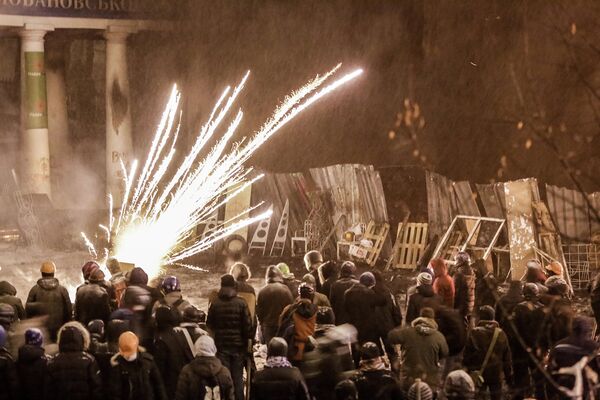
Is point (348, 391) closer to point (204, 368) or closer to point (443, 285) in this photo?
point (204, 368)

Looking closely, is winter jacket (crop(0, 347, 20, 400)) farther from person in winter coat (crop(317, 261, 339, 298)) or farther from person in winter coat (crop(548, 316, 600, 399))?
person in winter coat (crop(548, 316, 600, 399))

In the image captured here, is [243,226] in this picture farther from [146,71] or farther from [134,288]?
[134,288]

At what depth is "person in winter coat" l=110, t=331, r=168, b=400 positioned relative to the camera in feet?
33.6

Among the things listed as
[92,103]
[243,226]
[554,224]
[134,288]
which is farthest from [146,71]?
[134,288]

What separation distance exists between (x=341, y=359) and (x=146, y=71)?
Result: 23.3 meters

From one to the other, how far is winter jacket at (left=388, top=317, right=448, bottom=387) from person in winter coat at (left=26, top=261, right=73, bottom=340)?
453cm

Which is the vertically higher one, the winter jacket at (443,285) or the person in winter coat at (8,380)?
the winter jacket at (443,285)

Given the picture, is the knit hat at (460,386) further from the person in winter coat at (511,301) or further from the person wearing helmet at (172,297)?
the person wearing helmet at (172,297)

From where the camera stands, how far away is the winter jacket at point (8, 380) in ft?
34.0

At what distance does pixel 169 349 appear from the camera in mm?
11062

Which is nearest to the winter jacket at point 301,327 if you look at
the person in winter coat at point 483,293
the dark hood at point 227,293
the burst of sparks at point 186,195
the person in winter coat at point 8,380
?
the dark hood at point 227,293

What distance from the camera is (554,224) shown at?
21.3m

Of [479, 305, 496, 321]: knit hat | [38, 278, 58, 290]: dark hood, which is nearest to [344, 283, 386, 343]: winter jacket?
[479, 305, 496, 321]: knit hat

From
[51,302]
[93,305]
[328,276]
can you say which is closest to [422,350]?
[328,276]
